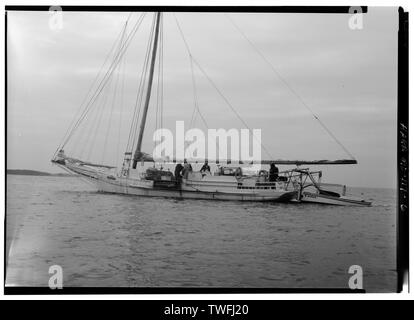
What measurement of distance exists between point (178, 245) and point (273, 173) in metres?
1.41

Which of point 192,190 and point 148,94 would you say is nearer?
point 148,94

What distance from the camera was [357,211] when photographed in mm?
4773

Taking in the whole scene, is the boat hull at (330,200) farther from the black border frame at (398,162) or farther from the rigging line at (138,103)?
the rigging line at (138,103)

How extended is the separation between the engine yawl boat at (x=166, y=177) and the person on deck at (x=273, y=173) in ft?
0.08

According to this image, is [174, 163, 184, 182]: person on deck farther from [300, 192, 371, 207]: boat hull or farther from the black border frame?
[300, 192, 371, 207]: boat hull

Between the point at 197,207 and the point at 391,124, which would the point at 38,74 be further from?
the point at 391,124

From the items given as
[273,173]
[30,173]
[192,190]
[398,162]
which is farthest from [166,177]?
[398,162]

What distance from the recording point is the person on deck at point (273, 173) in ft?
15.5

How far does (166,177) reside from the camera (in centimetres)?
546

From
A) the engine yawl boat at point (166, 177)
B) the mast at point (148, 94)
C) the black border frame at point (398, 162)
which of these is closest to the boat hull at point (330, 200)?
the engine yawl boat at point (166, 177)

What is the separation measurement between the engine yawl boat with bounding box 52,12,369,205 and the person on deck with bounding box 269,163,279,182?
0.03 meters

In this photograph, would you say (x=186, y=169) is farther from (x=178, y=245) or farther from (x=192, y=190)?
(x=192, y=190)
